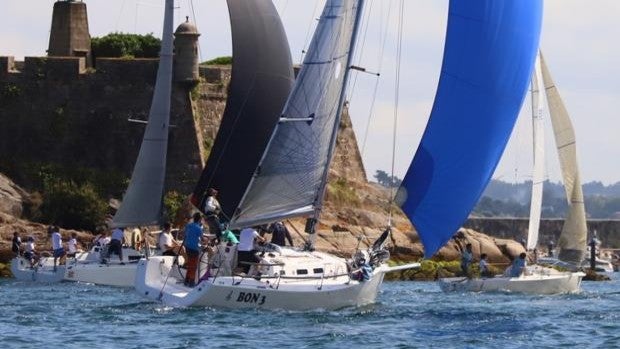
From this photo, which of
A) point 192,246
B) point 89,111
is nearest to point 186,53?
point 89,111

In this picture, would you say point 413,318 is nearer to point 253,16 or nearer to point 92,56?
point 253,16

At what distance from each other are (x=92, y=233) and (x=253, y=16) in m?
12.5

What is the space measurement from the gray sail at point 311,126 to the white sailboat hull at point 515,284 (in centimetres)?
876

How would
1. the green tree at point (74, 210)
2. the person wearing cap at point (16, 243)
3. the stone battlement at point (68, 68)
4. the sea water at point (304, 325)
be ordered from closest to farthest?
the sea water at point (304, 325), the person wearing cap at point (16, 243), the green tree at point (74, 210), the stone battlement at point (68, 68)

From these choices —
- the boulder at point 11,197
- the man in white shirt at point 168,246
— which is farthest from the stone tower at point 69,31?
the man in white shirt at point 168,246

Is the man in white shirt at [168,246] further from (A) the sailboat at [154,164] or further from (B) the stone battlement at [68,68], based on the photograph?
(B) the stone battlement at [68,68]

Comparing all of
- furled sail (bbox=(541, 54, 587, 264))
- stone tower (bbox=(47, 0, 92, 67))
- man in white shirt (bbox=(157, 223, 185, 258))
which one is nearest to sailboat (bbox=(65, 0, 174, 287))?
man in white shirt (bbox=(157, 223, 185, 258))

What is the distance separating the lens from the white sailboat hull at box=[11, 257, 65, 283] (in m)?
49.1

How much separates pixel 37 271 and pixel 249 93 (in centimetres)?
722

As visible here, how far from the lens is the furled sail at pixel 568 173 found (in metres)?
51.7

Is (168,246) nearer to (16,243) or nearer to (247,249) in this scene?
(247,249)

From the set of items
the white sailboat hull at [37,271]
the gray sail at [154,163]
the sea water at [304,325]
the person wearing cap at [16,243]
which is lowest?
the white sailboat hull at [37,271]

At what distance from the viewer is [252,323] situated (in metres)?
33.2

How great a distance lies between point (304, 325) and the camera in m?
33.1
